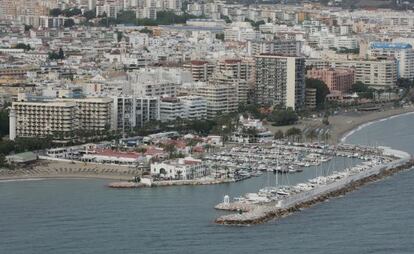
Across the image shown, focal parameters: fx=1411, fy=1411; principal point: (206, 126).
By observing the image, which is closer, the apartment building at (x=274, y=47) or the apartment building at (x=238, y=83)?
the apartment building at (x=238, y=83)

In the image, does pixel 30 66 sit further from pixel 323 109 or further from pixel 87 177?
pixel 87 177

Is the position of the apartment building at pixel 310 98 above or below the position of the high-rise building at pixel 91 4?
below

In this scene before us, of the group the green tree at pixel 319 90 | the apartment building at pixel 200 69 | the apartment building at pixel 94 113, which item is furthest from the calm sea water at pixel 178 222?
the apartment building at pixel 200 69

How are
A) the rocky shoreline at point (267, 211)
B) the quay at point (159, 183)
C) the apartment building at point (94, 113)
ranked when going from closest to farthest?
the rocky shoreline at point (267, 211)
the quay at point (159, 183)
the apartment building at point (94, 113)

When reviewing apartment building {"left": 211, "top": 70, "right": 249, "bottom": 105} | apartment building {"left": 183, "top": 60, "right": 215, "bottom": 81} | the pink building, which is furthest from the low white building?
the pink building

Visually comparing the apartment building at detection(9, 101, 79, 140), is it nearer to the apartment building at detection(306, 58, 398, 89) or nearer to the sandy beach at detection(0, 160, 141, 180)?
the sandy beach at detection(0, 160, 141, 180)

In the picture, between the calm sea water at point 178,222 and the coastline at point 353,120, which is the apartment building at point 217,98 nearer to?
the coastline at point 353,120

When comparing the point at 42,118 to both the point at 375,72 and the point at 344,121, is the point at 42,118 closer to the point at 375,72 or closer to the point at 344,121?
the point at 344,121
